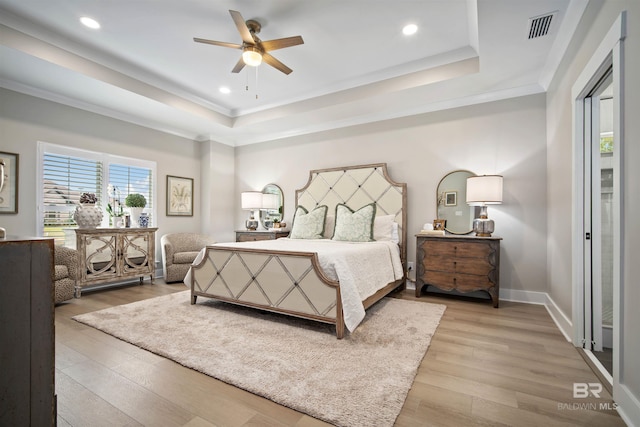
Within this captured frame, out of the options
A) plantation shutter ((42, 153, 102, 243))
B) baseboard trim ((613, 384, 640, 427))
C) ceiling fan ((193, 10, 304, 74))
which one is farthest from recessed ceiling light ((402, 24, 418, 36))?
plantation shutter ((42, 153, 102, 243))

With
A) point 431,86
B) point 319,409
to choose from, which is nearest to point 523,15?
point 431,86

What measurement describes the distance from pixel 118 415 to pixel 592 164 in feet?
11.7

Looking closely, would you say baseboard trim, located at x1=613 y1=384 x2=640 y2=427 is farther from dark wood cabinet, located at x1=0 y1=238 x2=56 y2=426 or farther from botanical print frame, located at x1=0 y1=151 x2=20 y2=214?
botanical print frame, located at x1=0 y1=151 x2=20 y2=214

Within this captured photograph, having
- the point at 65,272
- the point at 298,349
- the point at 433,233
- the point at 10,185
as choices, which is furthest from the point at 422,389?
the point at 10,185

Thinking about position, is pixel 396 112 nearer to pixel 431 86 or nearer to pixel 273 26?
pixel 431 86

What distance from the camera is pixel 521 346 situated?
2350 mm

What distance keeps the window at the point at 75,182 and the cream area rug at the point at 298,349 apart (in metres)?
1.81

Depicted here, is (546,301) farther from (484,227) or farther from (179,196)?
(179,196)

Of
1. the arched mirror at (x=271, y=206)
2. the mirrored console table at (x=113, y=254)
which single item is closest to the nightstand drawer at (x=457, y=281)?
the arched mirror at (x=271, y=206)

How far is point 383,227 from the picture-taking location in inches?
168

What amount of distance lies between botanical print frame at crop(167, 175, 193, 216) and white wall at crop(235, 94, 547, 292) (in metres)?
2.26

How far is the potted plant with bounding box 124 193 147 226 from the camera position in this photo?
15.1 ft

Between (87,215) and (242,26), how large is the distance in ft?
11.0

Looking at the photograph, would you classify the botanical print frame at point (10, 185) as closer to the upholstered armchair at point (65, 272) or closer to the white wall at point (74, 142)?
the white wall at point (74, 142)
